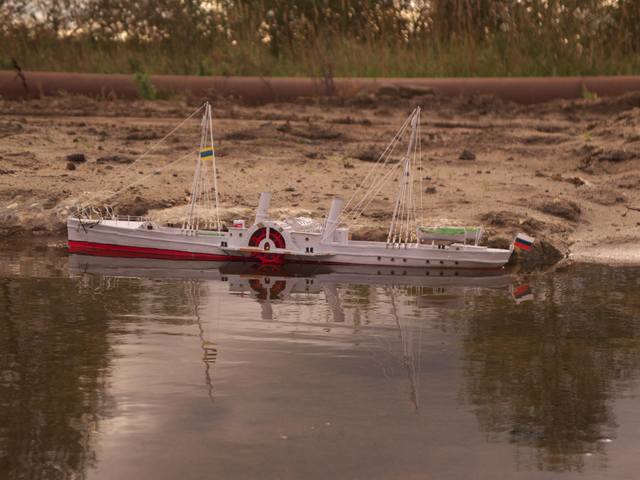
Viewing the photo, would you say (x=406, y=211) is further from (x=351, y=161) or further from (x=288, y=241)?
(x=351, y=161)

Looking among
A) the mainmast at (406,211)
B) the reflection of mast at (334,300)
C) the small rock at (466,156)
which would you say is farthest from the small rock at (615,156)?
the reflection of mast at (334,300)

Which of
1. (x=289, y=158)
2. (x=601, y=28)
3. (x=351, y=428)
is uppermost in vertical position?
(x=601, y=28)

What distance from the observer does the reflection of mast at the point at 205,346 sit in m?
9.98

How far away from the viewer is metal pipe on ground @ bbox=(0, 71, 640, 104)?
22234mm

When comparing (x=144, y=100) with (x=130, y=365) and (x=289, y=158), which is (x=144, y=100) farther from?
(x=130, y=365)

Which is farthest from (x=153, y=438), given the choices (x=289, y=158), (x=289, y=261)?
(x=289, y=158)

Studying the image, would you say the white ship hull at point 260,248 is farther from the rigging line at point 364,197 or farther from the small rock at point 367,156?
the small rock at point 367,156

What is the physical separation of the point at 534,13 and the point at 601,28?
3.88 ft

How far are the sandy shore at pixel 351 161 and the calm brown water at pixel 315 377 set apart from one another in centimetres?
251

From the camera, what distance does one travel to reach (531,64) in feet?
75.8

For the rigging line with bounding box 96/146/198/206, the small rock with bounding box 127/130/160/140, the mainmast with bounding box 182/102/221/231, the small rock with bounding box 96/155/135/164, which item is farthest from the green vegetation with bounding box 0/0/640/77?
the mainmast with bounding box 182/102/221/231

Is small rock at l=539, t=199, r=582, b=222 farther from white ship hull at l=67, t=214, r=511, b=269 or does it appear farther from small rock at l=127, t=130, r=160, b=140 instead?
small rock at l=127, t=130, r=160, b=140

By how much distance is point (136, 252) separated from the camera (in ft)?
52.5

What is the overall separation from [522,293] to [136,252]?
472cm
